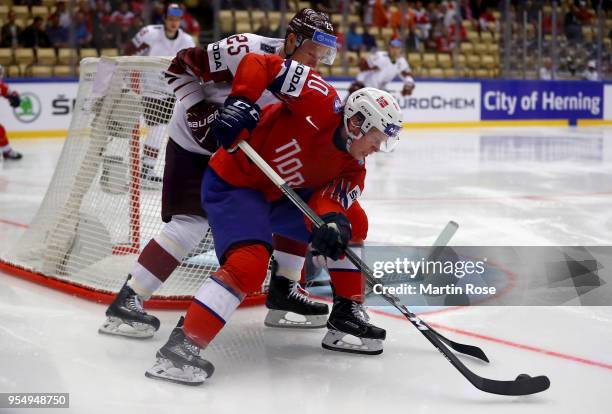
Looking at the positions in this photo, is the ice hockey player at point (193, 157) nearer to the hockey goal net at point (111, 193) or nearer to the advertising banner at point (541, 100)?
the hockey goal net at point (111, 193)

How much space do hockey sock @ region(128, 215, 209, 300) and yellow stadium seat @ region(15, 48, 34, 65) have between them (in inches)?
316

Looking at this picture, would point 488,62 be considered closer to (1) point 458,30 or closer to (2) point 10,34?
(1) point 458,30

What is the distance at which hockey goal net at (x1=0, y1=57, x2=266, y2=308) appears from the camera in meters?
3.27

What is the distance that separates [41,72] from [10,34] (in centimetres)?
57

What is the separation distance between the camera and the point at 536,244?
13.9 feet

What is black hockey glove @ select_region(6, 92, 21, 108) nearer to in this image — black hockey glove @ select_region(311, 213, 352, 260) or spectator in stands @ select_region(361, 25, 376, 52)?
black hockey glove @ select_region(311, 213, 352, 260)

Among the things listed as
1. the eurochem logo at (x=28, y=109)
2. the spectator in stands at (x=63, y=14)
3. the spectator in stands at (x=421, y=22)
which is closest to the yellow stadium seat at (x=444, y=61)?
the spectator in stands at (x=421, y=22)

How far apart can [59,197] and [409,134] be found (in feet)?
28.8

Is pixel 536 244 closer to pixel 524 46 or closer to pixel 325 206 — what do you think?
pixel 325 206

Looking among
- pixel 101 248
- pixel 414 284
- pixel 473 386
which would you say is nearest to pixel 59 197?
pixel 101 248

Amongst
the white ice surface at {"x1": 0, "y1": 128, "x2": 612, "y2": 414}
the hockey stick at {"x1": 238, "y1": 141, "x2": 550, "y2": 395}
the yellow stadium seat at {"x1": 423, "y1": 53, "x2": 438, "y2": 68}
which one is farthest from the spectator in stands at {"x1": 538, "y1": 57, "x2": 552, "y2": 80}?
the hockey stick at {"x1": 238, "y1": 141, "x2": 550, "y2": 395}

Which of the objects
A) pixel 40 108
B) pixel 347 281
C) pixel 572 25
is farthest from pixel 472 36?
pixel 347 281

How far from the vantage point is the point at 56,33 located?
1023 cm

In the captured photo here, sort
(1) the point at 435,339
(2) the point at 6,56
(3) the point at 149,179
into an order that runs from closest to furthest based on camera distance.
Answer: (1) the point at 435,339 < (3) the point at 149,179 < (2) the point at 6,56
